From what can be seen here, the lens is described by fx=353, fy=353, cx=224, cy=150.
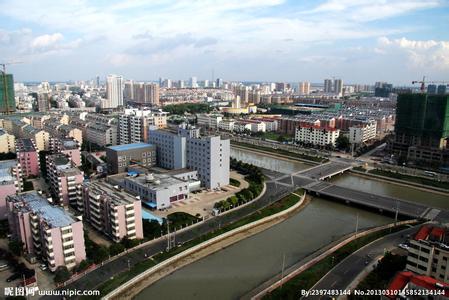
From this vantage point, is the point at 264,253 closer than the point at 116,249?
No

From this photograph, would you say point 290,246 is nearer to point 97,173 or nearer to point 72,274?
point 72,274

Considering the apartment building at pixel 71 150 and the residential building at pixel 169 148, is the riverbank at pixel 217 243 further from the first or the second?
the apartment building at pixel 71 150

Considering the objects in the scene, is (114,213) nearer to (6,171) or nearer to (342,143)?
(6,171)

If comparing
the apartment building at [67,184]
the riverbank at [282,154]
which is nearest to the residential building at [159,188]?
the apartment building at [67,184]

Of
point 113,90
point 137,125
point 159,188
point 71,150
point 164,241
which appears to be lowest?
point 164,241

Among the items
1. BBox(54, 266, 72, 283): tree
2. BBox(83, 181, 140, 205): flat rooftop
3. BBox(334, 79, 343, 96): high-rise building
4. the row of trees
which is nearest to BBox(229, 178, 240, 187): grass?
the row of trees

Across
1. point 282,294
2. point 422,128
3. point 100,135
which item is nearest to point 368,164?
point 422,128

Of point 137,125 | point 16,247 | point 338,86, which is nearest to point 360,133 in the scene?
point 137,125
